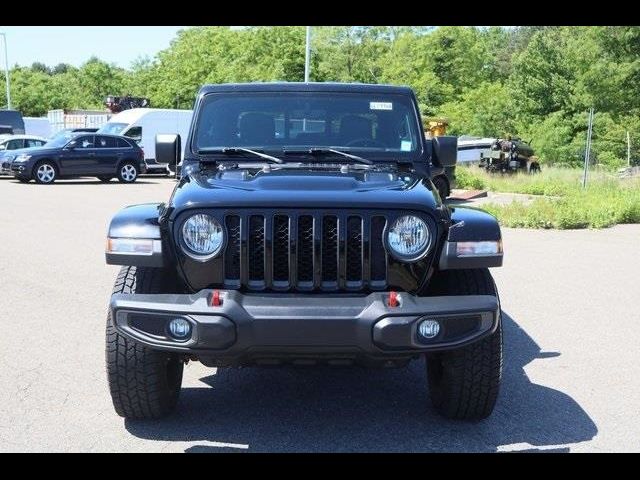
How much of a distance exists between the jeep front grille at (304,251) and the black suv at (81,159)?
21.4 m

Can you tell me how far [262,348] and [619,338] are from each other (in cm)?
380

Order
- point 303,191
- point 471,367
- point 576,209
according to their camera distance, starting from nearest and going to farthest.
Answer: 1. point 303,191
2. point 471,367
3. point 576,209

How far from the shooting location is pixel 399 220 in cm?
411

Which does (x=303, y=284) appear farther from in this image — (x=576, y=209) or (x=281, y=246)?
(x=576, y=209)

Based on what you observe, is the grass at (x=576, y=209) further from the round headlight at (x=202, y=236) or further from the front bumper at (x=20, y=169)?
the front bumper at (x=20, y=169)

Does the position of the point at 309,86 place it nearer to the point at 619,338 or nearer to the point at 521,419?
the point at 521,419

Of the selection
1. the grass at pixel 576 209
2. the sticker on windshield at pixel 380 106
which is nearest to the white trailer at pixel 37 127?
the grass at pixel 576 209

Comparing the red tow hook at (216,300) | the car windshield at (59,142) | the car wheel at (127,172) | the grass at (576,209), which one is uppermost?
the red tow hook at (216,300)

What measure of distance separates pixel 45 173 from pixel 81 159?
1078mm

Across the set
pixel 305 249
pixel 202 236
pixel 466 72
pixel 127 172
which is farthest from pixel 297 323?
pixel 466 72

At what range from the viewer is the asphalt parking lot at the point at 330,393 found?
169 inches

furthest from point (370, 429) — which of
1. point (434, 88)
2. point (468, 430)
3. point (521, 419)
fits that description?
point (434, 88)

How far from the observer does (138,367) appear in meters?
4.28
